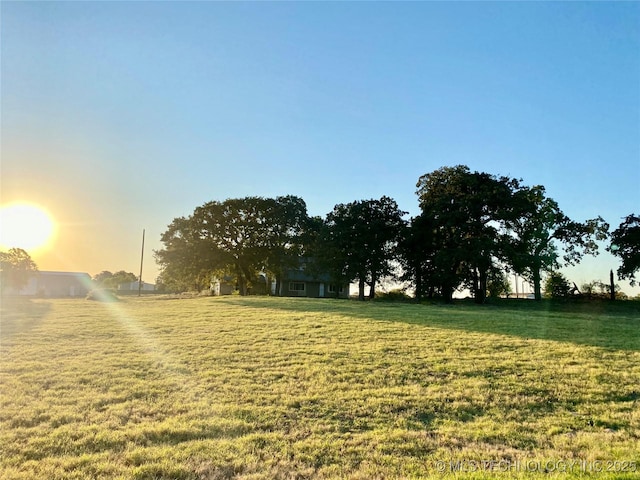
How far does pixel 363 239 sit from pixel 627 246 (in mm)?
22539

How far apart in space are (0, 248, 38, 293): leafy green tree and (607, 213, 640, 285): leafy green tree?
2375 inches

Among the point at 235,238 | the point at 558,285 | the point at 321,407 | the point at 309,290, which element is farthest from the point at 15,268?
the point at 558,285

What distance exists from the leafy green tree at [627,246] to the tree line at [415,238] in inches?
2.9

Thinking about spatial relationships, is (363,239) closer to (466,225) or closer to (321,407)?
(466,225)

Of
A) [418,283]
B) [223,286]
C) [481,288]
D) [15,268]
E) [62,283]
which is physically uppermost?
[15,268]

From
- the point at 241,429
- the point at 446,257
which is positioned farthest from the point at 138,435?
the point at 446,257

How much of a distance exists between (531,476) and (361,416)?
8.09ft

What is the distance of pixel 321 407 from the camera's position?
21.4 ft

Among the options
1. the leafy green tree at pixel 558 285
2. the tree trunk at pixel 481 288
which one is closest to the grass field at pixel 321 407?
the tree trunk at pixel 481 288

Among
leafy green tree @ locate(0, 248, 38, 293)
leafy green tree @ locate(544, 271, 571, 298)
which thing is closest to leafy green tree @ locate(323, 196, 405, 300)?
leafy green tree @ locate(544, 271, 571, 298)

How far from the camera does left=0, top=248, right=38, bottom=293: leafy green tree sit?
152 ft

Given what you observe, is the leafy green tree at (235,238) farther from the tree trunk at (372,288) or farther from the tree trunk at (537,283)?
the tree trunk at (537,283)

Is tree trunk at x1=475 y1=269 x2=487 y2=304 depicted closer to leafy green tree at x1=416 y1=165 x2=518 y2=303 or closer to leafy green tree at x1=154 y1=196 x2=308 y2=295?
leafy green tree at x1=416 y1=165 x2=518 y2=303

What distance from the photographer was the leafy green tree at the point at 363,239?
1405 inches
